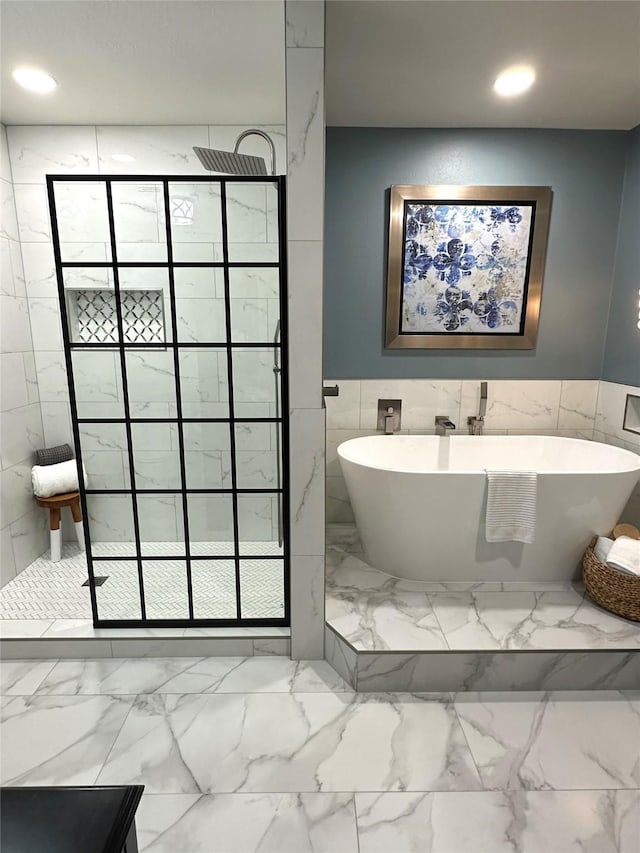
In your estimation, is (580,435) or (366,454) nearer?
(366,454)

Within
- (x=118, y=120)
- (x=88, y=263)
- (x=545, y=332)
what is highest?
(x=118, y=120)

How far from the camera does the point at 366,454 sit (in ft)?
9.75

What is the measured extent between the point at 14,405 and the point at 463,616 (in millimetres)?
2752

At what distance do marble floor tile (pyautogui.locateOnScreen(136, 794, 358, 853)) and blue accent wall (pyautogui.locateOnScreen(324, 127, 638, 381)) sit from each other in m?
2.22

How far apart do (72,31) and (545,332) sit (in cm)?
294

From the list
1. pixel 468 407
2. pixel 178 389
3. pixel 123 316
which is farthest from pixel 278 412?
pixel 468 407

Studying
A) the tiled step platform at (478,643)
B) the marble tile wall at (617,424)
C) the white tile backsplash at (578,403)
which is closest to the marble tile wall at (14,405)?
the tiled step platform at (478,643)

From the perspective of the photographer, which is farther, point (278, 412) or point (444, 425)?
point (444, 425)

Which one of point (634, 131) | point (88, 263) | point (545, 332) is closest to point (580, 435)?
point (545, 332)

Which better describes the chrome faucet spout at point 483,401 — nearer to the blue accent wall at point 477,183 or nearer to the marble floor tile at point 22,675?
the blue accent wall at point 477,183

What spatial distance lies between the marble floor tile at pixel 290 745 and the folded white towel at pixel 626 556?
3.42 ft

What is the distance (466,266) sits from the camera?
294 cm

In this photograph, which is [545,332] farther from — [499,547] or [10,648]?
[10,648]

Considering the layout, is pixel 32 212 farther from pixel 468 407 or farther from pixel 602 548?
pixel 602 548
